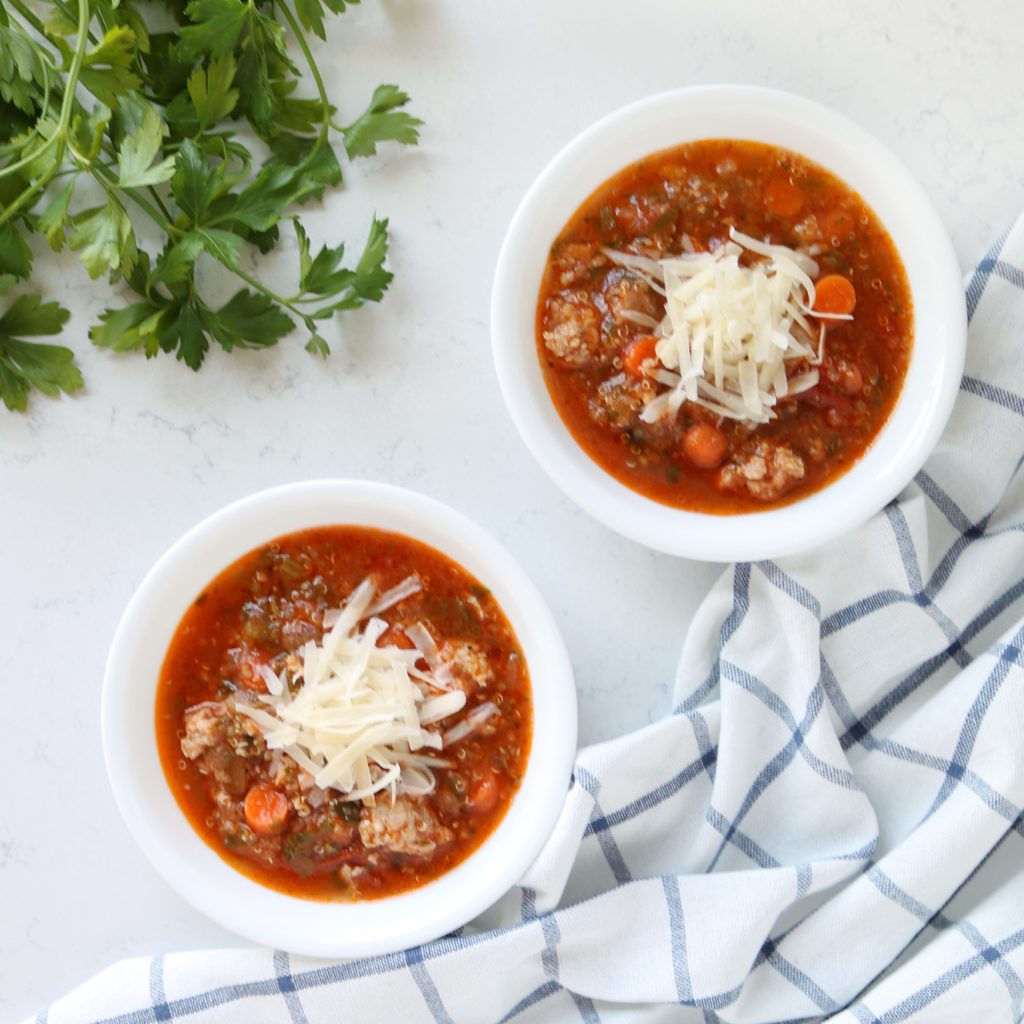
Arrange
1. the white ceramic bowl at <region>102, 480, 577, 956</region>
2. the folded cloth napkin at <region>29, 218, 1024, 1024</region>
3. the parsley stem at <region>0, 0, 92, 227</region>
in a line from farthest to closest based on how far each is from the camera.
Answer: the folded cloth napkin at <region>29, 218, 1024, 1024</region>, the white ceramic bowl at <region>102, 480, 577, 956</region>, the parsley stem at <region>0, 0, 92, 227</region>

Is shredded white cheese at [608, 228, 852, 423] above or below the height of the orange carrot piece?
above

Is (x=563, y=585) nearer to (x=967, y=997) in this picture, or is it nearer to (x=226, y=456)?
(x=226, y=456)

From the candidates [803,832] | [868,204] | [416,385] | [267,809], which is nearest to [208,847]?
[267,809]

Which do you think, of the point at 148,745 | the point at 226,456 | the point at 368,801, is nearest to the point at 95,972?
the point at 148,745

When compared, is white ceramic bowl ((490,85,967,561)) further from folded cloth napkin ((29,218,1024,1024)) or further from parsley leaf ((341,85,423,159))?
parsley leaf ((341,85,423,159))

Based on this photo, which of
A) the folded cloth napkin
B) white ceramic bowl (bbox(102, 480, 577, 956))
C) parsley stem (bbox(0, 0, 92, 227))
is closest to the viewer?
parsley stem (bbox(0, 0, 92, 227))

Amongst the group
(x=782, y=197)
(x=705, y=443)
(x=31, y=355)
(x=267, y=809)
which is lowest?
(x=267, y=809)

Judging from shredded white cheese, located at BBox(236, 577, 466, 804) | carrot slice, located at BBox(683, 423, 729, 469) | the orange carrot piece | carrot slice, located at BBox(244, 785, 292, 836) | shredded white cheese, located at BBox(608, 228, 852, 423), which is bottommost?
carrot slice, located at BBox(244, 785, 292, 836)

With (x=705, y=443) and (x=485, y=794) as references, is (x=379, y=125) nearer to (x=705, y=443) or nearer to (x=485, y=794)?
(x=705, y=443)

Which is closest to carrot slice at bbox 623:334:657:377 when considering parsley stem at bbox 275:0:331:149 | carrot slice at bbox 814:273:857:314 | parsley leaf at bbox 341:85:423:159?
carrot slice at bbox 814:273:857:314
